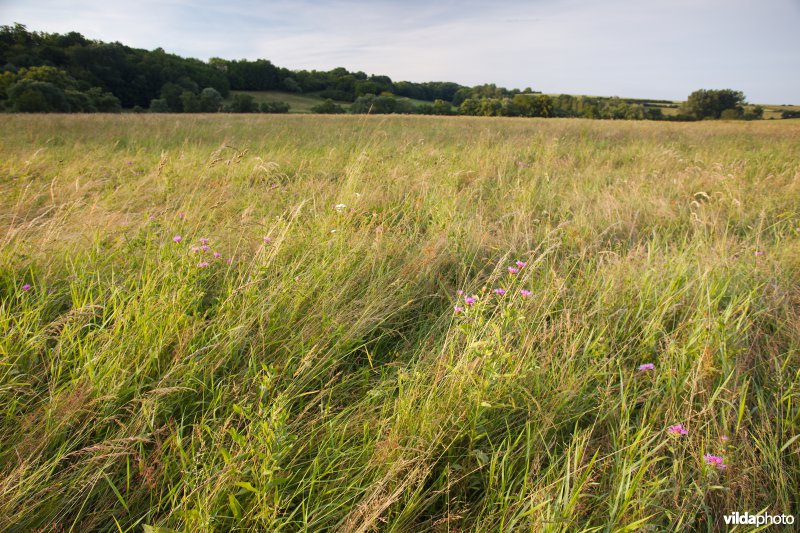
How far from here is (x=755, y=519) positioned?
43.2 inches

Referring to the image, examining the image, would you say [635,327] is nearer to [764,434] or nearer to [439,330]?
[764,434]

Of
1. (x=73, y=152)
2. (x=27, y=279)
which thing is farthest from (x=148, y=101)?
(x=27, y=279)

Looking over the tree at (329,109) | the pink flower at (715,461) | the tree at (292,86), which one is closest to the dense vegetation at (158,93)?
the tree at (329,109)

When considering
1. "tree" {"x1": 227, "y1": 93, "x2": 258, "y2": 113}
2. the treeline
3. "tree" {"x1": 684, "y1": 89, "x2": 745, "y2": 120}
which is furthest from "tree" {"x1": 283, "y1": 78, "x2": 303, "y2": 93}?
"tree" {"x1": 684, "y1": 89, "x2": 745, "y2": 120}

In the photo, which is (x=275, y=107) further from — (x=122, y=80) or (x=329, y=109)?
(x=122, y=80)

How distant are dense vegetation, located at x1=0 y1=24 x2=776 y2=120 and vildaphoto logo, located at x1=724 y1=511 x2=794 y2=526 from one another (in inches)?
1199

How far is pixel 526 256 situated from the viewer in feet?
9.10

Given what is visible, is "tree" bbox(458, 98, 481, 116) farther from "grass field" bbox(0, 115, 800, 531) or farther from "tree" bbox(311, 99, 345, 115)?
"grass field" bbox(0, 115, 800, 531)

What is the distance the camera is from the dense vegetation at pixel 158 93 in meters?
32.5

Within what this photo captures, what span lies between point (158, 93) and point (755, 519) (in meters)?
51.6

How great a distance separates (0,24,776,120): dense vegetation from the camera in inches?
1280

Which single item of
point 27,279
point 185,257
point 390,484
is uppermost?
point 185,257

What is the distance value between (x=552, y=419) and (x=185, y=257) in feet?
5.80

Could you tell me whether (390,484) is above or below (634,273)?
below
